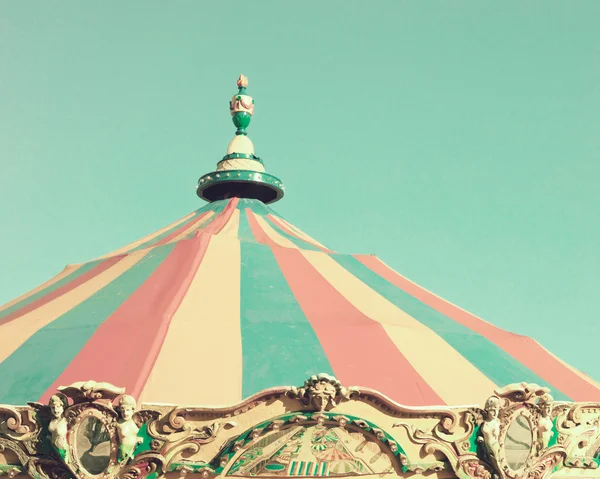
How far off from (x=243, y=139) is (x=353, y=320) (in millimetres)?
3803

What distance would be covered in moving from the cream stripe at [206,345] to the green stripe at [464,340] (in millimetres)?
1389

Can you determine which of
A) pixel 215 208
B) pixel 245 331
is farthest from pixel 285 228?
pixel 245 331

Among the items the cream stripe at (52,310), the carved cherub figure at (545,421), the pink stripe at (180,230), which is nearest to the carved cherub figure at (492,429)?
the carved cherub figure at (545,421)

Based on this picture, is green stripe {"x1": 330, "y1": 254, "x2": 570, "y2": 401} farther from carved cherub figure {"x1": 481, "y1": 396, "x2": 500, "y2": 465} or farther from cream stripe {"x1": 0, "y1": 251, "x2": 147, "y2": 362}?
cream stripe {"x1": 0, "y1": 251, "x2": 147, "y2": 362}

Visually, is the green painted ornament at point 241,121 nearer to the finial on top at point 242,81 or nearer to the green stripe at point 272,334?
the finial on top at point 242,81

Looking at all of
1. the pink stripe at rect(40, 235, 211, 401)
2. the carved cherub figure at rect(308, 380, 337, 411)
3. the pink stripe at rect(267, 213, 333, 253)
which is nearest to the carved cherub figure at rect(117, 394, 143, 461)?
the pink stripe at rect(40, 235, 211, 401)

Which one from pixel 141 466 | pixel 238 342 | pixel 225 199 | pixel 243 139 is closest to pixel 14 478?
pixel 141 466

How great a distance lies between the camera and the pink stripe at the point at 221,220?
24.3 ft

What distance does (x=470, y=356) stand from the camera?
5953 millimetres

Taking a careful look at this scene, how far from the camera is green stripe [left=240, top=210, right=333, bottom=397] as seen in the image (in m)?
5.07

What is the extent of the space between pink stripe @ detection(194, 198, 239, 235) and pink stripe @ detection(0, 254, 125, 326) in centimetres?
90

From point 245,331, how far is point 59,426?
155 cm

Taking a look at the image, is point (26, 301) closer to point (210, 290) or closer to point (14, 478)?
point (210, 290)

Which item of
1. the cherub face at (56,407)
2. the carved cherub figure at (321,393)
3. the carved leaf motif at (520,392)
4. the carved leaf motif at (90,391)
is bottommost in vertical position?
the cherub face at (56,407)
